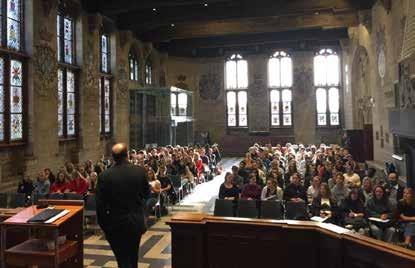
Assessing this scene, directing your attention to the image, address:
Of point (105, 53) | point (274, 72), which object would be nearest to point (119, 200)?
point (105, 53)

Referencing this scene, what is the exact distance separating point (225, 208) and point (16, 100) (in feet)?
25.8

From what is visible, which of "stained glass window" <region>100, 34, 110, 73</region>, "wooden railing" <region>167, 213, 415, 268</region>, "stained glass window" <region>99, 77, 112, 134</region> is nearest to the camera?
"wooden railing" <region>167, 213, 415, 268</region>

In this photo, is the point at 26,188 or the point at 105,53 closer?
the point at 26,188

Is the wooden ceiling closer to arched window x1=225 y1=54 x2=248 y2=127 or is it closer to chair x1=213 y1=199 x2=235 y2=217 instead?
arched window x1=225 y1=54 x2=248 y2=127

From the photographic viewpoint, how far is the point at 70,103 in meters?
14.3

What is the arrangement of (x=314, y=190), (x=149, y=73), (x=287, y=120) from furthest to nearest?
1. (x=287, y=120)
2. (x=149, y=73)
3. (x=314, y=190)

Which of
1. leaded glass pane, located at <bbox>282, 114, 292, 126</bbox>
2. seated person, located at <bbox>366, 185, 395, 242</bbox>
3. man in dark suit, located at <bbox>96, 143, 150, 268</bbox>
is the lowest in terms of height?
seated person, located at <bbox>366, 185, 395, 242</bbox>

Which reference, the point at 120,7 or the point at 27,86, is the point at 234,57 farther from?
the point at 27,86

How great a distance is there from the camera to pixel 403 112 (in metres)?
8.66

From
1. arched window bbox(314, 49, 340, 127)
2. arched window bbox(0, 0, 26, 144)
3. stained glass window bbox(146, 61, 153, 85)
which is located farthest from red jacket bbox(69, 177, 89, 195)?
arched window bbox(314, 49, 340, 127)

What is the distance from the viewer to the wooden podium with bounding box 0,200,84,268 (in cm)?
372

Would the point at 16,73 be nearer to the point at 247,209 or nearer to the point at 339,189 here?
the point at 247,209

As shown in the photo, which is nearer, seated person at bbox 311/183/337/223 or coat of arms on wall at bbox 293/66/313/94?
seated person at bbox 311/183/337/223

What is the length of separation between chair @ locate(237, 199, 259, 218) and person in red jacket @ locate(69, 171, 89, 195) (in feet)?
13.5
